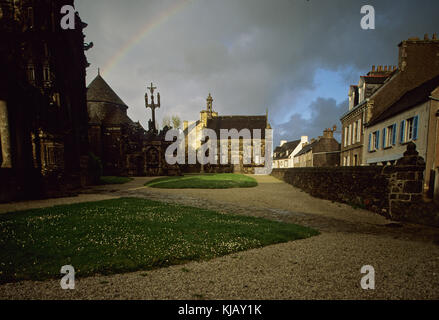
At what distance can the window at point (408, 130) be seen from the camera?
13594mm

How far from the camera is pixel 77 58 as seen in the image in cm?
1886

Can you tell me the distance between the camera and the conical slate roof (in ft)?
121

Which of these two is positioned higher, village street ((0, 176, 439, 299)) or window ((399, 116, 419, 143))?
window ((399, 116, 419, 143))

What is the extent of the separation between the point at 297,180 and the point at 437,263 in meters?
15.0

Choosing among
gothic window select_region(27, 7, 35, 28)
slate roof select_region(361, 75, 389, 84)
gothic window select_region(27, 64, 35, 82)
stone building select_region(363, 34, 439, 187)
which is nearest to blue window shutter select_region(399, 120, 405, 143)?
stone building select_region(363, 34, 439, 187)

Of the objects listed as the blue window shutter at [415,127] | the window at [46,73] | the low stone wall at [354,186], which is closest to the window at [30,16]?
the window at [46,73]

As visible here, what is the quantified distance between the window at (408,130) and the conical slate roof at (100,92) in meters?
43.2

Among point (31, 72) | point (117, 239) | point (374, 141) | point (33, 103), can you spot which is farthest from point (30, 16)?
point (374, 141)

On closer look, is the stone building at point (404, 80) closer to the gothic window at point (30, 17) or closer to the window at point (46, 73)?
the window at point (46, 73)

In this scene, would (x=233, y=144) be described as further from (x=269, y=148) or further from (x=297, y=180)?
(x=297, y=180)

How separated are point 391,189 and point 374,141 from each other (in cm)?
1479

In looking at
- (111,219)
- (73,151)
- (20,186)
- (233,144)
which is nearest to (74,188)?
(73,151)

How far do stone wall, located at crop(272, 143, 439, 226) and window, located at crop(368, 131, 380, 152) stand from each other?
10932 millimetres

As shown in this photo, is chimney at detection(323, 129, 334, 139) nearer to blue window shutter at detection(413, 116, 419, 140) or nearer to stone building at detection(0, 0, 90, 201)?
blue window shutter at detection(413, 116, 419, 140)
